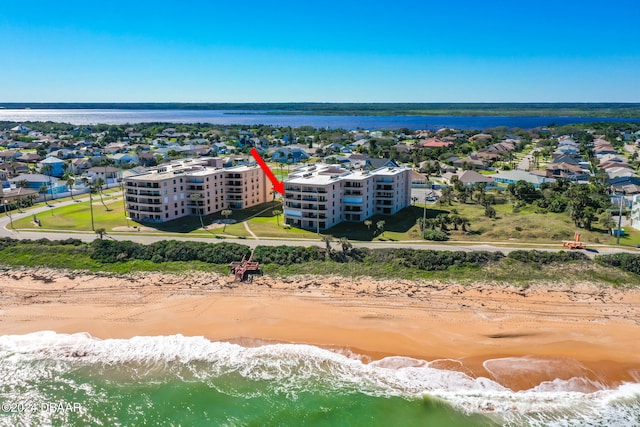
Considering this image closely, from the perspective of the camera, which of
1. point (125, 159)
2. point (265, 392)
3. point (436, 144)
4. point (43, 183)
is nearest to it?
point (265, 392)

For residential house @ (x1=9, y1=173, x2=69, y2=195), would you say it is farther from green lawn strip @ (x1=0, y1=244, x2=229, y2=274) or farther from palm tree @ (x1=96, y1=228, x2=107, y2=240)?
green lawn strip @ (x1=0, y1=244, x2=229, y2=274)

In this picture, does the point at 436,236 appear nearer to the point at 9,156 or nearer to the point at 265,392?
the point at 265,392

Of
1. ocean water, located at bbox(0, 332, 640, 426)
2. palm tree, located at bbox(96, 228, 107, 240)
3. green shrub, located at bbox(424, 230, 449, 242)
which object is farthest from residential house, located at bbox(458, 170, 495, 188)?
ocean water, located at bbox(0, 332, 640, 426)

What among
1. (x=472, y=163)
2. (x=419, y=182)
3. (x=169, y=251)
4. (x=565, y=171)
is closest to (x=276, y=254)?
(x=169, y=251)

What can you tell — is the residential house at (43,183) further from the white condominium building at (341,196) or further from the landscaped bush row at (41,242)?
the white condominium building at (341,196)

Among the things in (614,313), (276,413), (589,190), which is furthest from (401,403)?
(589,190)
